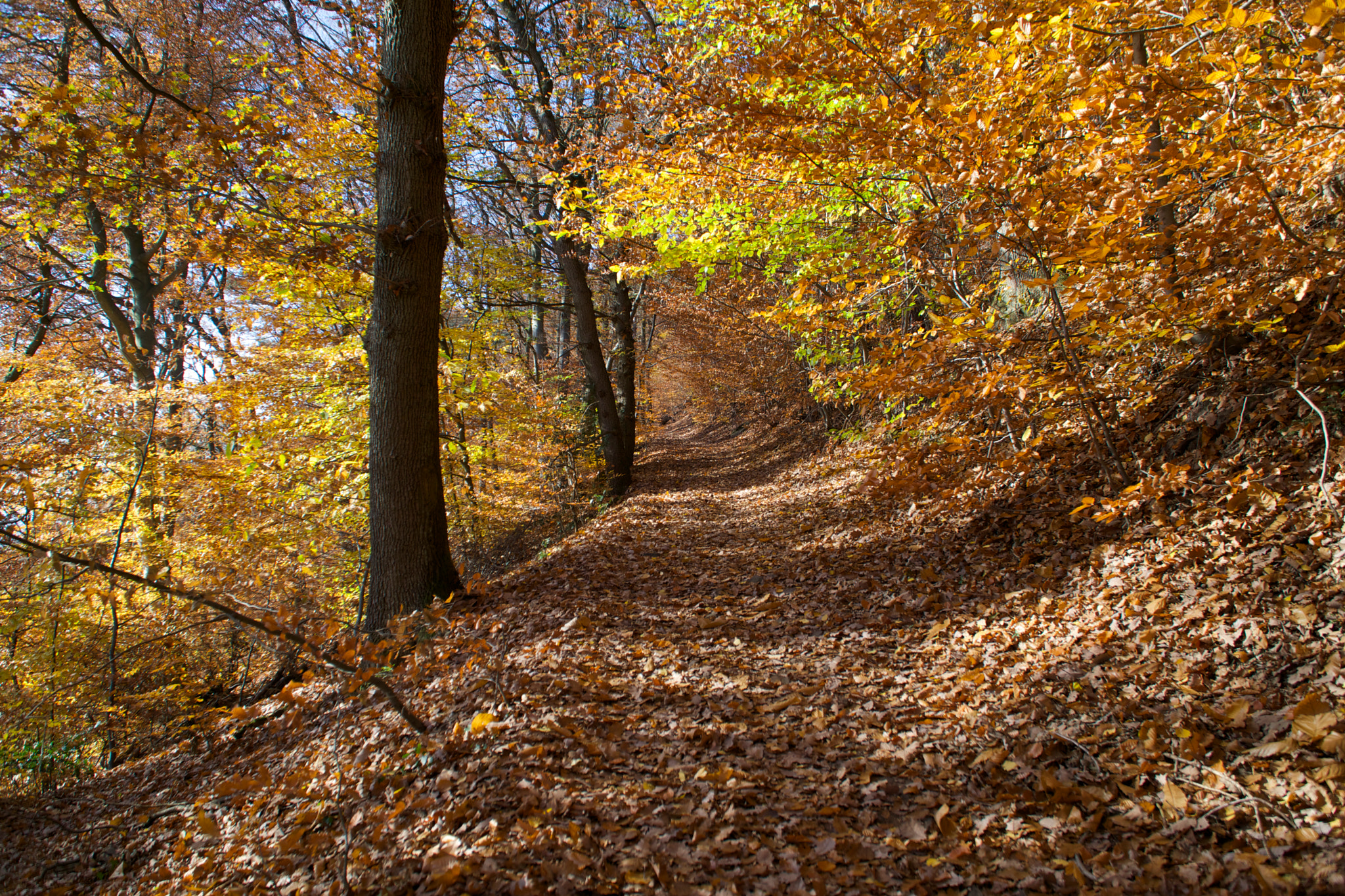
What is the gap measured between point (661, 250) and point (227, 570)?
7.86m

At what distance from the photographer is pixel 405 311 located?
5020mm

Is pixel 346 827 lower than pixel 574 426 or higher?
lower

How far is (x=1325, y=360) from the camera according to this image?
12.5ft

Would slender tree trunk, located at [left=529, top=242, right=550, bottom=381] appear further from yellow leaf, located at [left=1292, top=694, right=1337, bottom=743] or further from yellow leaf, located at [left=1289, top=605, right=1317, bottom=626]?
yellow leaf, located at [left=1292, top=694, right=1337, bottom=743]

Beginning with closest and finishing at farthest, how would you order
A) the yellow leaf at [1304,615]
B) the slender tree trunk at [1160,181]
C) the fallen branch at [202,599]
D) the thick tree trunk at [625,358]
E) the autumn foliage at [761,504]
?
the fallen branch at [202,599] → the autumn foliage at [761,504] → the yellow leaf at [1304,615] → the slender tree trunk at [1160,181] → the thick tree trunk at [625,358]

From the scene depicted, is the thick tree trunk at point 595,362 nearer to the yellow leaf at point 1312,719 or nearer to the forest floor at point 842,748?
the forest floor at point 842,748

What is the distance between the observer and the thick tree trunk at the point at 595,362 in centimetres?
1127

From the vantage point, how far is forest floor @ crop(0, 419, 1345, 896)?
2.33m

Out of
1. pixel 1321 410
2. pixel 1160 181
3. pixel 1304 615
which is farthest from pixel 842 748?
pixel 1160 181

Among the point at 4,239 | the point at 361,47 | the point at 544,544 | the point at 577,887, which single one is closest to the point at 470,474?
the point at 544,544

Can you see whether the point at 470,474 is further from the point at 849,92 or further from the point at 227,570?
the point at 849,92

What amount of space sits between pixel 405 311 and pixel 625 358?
8.31 m

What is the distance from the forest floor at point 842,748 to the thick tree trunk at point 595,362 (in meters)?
6.71

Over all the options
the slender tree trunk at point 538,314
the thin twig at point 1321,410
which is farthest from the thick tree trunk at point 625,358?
the thin twig at point 1321,410
